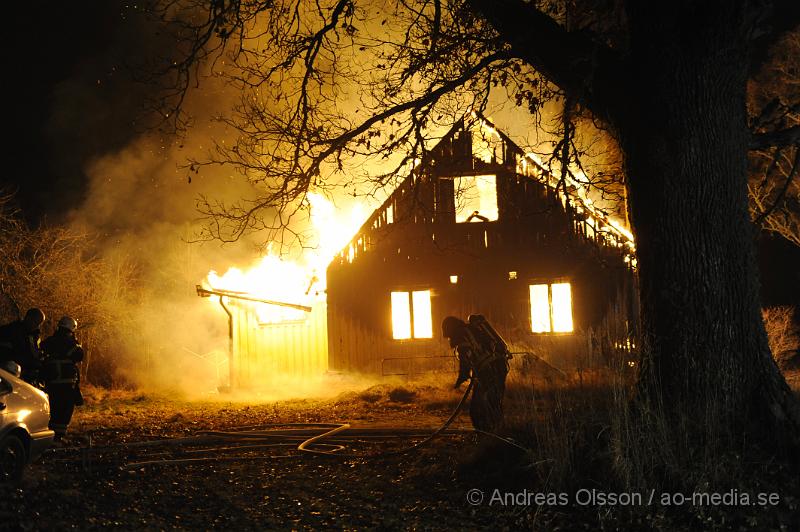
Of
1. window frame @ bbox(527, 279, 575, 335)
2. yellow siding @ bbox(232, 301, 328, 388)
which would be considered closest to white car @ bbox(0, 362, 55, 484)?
yellow siding @ bbox(232, 301, 328, 388)

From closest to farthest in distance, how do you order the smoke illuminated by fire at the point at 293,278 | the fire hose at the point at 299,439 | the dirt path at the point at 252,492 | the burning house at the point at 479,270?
the dirt path at the point at 252,492 → the fire hose at the point at 299,439 → the burning house at the point at 479,270 → the smoke illuminated by fire at the point at 293,278

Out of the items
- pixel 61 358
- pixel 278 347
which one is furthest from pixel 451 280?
pixel 61 358

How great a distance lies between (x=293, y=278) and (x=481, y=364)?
509 inches

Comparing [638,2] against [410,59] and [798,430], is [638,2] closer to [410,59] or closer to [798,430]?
[410,59]

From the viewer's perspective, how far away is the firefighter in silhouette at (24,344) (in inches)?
377

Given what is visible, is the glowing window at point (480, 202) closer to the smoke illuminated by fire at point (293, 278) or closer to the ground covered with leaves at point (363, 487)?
the smoke illuminated by fire at point (293, 278)

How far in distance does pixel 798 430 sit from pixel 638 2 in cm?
460

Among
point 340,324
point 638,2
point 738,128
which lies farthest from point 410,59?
point 340,324

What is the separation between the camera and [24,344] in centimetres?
972

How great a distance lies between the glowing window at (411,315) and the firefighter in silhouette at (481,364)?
10.5 meters

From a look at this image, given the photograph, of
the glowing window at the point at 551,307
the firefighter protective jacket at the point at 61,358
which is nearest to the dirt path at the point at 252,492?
the firefighter protective jacket at the point at 61,358

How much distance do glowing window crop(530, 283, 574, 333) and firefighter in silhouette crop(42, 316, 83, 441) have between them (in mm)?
12386

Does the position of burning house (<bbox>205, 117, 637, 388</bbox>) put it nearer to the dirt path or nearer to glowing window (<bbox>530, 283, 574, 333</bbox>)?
glowing window (<bbox>530, 283, 574, 333</bbox>)

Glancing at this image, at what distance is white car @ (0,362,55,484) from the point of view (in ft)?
22.4
